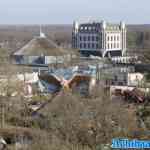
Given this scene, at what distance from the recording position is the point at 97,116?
9.52 metres

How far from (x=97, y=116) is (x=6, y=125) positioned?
2.77 m

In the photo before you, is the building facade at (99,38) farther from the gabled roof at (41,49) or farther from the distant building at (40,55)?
the distant building at (40,55)

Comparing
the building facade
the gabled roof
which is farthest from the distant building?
the building facade

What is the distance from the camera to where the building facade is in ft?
120

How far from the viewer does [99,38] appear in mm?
36906

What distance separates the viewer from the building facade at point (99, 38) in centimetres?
3672

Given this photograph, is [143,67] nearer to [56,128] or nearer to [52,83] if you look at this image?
[52,83]

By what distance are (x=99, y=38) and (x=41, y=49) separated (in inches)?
358

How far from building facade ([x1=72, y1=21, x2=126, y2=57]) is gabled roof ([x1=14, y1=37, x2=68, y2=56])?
7.64 m

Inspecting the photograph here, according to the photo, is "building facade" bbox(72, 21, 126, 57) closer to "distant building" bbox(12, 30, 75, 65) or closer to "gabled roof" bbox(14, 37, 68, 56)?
"gabled roof" bbox(14, 37, 68, 56)

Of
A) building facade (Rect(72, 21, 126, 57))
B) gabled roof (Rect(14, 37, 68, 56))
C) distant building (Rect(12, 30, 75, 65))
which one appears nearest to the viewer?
distant building (Rect(12, 30, 75, 65))

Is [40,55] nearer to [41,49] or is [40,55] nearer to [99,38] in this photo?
[41,49]

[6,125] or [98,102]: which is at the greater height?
[98,102]

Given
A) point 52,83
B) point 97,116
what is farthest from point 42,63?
point 97,116
